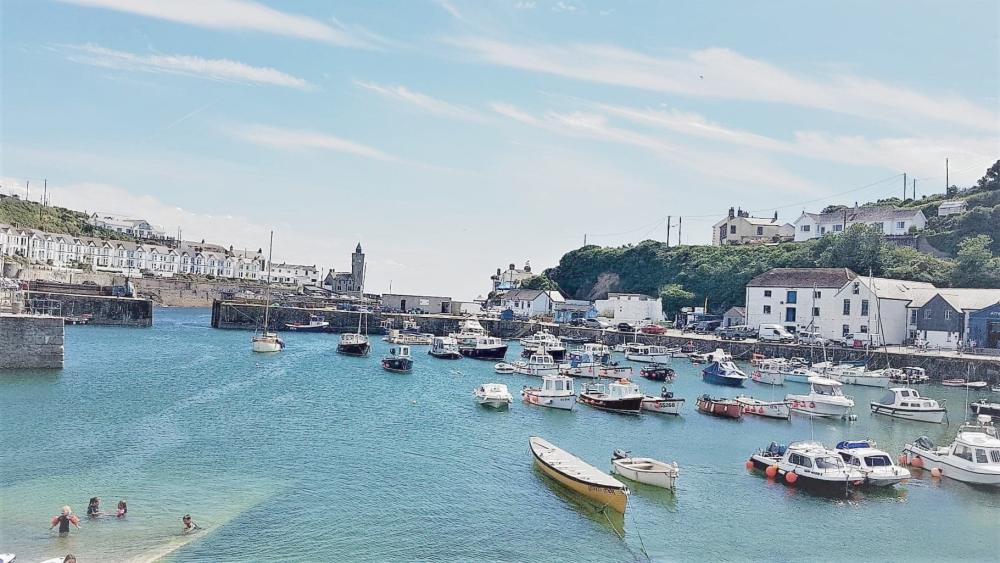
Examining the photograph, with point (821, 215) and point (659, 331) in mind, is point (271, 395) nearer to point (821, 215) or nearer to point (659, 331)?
point (659, 331)

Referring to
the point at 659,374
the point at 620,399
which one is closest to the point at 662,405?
the point at 620,399

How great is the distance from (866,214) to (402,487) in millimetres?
103188

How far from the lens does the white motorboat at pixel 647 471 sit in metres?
26.2

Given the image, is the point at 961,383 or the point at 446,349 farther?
the point at 446,349

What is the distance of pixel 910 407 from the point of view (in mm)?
40625

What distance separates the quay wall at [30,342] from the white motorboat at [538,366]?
31.7 m

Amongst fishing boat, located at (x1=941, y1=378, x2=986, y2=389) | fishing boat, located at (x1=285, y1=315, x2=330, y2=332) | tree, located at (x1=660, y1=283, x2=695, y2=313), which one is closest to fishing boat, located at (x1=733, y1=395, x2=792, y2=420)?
fishing boat, located at (x1=941, y1=378, x2=986, y2=389)

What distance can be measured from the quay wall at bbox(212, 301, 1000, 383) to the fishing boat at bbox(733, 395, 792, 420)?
23599mm

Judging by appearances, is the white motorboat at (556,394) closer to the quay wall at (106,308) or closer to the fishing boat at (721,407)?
the fishing boat at (721,407)

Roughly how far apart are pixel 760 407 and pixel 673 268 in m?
74.9

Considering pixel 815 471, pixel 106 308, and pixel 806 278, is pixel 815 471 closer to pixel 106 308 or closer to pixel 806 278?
pixel 806 278

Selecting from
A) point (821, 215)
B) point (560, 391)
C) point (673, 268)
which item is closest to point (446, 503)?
point (560, 391)

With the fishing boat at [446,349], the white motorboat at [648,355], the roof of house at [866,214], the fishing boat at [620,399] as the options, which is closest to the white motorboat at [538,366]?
the fishing boat at [446,349]

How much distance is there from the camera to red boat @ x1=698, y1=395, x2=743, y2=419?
40.7 meters
